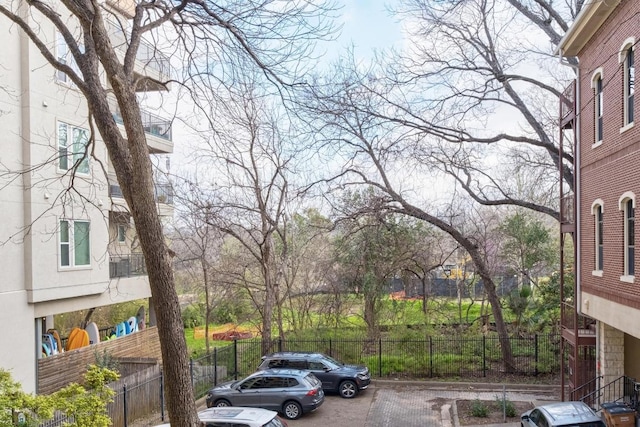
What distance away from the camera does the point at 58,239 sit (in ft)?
Answer: 62.8

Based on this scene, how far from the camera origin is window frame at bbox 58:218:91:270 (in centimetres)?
1952

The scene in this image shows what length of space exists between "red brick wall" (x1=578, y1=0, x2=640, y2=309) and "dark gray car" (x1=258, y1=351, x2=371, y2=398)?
814 centimetres

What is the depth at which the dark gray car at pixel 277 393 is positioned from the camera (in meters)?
17.5

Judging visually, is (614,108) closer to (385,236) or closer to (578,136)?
(578,136)

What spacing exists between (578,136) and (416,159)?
798 centimetres

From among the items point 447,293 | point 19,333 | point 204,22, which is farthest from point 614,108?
point 447,293

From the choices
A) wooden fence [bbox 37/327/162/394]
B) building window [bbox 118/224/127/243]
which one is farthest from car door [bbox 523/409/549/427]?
building window [bbox 118/224/127/243]

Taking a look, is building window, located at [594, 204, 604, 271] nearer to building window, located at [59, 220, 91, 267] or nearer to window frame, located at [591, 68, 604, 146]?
window frame, located at [591, 68, 604, 146]

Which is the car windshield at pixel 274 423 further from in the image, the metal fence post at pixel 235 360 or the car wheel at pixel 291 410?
the metal fence post at pixel 235 360

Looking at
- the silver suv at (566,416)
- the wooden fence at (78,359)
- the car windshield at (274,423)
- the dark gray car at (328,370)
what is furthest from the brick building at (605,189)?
the wooden fence at (78,359)

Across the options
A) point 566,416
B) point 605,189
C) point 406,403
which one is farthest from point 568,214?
point 566,416

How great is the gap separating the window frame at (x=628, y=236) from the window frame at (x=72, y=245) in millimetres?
16522

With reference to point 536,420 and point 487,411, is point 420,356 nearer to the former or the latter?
point 487,411

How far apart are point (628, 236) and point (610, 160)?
7.01 feet
